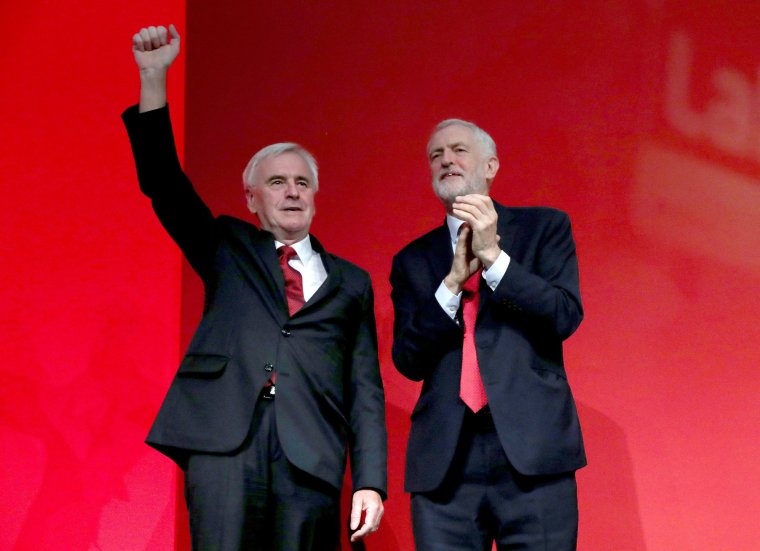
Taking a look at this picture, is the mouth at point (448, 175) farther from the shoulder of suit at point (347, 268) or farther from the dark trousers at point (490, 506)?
the dark trousers at point (490, 506)

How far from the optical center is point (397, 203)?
3041mm

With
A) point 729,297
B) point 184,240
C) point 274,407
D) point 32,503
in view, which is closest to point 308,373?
point 274,407

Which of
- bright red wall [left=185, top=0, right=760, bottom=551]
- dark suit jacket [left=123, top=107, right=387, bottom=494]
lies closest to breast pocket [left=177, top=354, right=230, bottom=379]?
dark suit jacket [left=123, top=107, right=387, bottom=494]

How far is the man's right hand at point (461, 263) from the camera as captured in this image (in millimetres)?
2131

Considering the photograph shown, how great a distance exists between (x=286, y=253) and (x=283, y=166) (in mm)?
215

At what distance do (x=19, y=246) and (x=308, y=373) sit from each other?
1.17 m

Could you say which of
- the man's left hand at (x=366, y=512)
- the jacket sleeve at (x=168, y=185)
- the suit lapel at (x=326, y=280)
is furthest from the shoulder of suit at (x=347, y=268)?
the man's left hand at (x=366, y=512)

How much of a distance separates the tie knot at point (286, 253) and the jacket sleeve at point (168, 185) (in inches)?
5.7

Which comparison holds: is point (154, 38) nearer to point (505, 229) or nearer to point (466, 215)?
point (466, 215)

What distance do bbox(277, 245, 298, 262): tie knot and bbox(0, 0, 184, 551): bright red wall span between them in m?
0.75

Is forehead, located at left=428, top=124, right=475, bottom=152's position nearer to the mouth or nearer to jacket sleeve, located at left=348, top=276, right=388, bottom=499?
the mouth

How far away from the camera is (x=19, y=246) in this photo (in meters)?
2.80

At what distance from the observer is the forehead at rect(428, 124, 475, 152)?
238 cm

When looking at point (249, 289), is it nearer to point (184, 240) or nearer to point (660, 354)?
point (184, 240)
